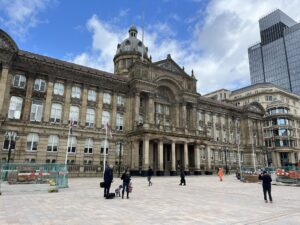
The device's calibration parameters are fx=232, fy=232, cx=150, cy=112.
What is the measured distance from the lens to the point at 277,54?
13538 cm

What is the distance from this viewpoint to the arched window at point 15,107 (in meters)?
33.8

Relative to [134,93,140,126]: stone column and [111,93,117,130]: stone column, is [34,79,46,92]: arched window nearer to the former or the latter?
[111,93,117,130]: stone column

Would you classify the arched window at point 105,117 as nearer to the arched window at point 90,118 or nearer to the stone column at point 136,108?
the arched window at point 90,118

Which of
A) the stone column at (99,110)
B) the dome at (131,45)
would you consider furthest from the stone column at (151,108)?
the dome at (131,45)

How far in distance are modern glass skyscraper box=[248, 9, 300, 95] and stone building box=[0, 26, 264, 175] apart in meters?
95.7

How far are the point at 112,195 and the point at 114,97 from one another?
99.0ft

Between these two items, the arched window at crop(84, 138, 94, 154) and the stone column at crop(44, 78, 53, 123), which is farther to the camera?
the arched window at crop(84, 138, 94, 154)

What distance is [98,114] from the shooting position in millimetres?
40812

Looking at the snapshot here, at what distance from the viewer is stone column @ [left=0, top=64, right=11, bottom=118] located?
32312 millimetres

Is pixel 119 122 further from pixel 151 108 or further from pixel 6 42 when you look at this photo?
pixel 6 42

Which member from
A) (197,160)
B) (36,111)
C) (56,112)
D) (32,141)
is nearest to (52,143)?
(32,141)

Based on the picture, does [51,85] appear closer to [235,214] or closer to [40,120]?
[40,120]

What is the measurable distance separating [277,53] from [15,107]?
5605 inches

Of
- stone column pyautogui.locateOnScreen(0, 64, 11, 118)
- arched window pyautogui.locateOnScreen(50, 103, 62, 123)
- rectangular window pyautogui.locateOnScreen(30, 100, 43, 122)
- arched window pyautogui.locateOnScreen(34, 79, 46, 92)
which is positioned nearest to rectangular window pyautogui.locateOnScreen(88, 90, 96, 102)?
arched window pyautogui.locateOnScreen(50, 103, 62, 123)
